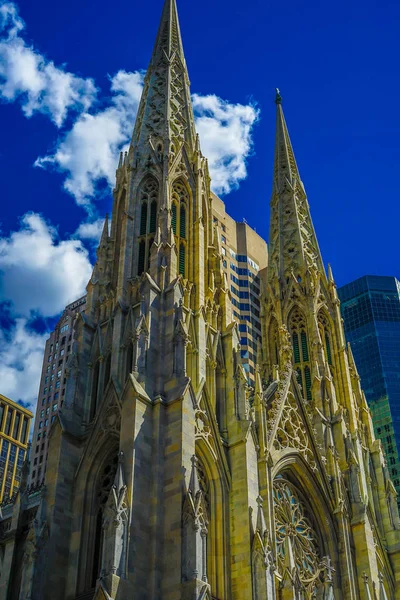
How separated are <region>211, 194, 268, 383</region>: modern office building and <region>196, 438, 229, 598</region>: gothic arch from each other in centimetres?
4459

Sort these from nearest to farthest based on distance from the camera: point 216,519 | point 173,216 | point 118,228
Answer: point 216,519, point 173,216, point 118,228

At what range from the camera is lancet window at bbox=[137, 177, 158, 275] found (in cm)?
4034

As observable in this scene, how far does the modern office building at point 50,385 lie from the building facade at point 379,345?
31.7 meters

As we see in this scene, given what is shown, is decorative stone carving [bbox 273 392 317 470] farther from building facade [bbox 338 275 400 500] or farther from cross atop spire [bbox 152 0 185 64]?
building facade [bbox 338 275 400 500]

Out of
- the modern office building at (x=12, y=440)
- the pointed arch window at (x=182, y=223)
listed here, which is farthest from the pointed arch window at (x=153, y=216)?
the modern office building at (x=12, y=440)

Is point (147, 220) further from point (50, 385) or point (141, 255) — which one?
point (50, 385)

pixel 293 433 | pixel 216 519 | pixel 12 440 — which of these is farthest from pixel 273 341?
pixel 12 440

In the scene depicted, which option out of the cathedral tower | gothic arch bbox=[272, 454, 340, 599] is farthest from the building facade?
gothic arch bbox=[272, 454, 340, 599]

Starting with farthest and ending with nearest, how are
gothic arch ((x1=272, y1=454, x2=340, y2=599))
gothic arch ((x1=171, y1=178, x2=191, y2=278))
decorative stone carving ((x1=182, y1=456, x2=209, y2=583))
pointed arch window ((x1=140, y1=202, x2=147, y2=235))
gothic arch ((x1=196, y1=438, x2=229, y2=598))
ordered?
pointed arch window ((x1=140, y1=202, x2=147, y2=235)) → gothic arch ((x1=171, y1=178, x2=191, y2=278)) → gothic arch ((x1=272, y1=454, x2=340, y2=599)) → gothic arch ((x1=196, y1=438, x2=229, y2=598)) → decorative stone carving ((x1=182, y1=456, x2=209, y2=583))

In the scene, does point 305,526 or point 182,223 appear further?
point 182,223

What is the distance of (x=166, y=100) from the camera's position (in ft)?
155

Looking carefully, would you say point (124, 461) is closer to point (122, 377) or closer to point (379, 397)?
point (122, 377)

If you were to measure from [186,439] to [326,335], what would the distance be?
22.0m

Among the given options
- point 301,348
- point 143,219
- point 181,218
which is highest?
point 181,218
